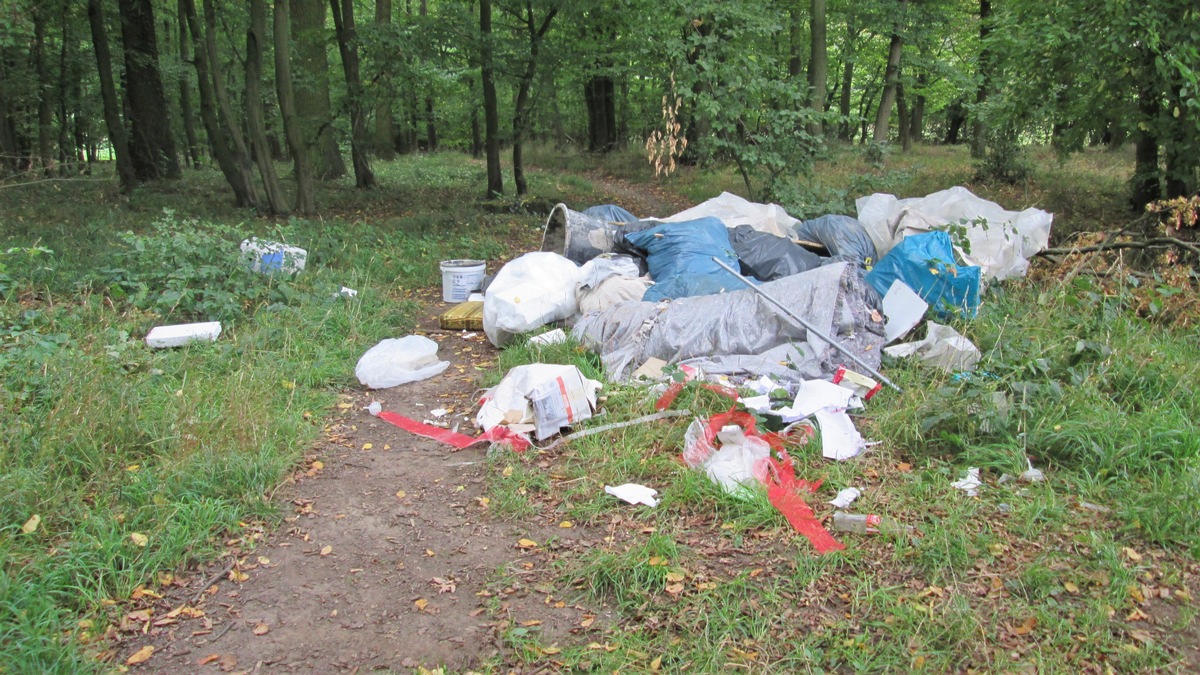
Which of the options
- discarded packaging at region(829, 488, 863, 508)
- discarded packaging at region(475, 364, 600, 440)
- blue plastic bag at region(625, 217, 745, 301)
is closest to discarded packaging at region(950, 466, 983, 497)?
discarded packaging at region(829, 488, 863, 508)

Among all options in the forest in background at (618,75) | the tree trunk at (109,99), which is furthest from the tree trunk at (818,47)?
the tree trunk at (109,99)

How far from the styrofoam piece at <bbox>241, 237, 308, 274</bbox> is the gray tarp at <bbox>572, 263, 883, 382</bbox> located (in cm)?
303

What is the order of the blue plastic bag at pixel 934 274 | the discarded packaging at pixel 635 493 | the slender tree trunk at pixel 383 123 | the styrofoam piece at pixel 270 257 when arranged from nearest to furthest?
the discarded packaging at pixel 635 493 → the blue plastic bag at pixel 934 274 → the styrofoam piece at pixel 270 257 → the slender tree trunk at pixel 383 123

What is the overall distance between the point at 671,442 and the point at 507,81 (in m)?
8.99

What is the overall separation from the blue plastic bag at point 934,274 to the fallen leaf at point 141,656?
4.58 m

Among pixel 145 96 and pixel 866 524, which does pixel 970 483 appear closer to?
pixel 866 524

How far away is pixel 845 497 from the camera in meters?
3.39

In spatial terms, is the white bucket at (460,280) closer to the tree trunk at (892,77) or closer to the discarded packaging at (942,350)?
the discarded packaging at (942,350)

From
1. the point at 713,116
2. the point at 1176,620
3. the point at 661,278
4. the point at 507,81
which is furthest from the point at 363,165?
the point at 1176,620

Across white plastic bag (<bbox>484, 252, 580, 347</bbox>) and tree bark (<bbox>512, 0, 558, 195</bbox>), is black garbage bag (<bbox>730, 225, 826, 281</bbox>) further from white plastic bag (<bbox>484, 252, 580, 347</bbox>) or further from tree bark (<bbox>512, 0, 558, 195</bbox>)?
tree bark (<bbox>512, 0, 558, 195</bbox>)

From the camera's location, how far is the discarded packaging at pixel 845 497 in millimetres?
3367

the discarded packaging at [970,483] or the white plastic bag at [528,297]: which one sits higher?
the white plastic bag at [528,297]

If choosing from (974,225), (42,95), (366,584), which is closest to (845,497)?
(366,584)

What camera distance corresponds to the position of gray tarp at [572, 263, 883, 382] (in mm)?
4660
